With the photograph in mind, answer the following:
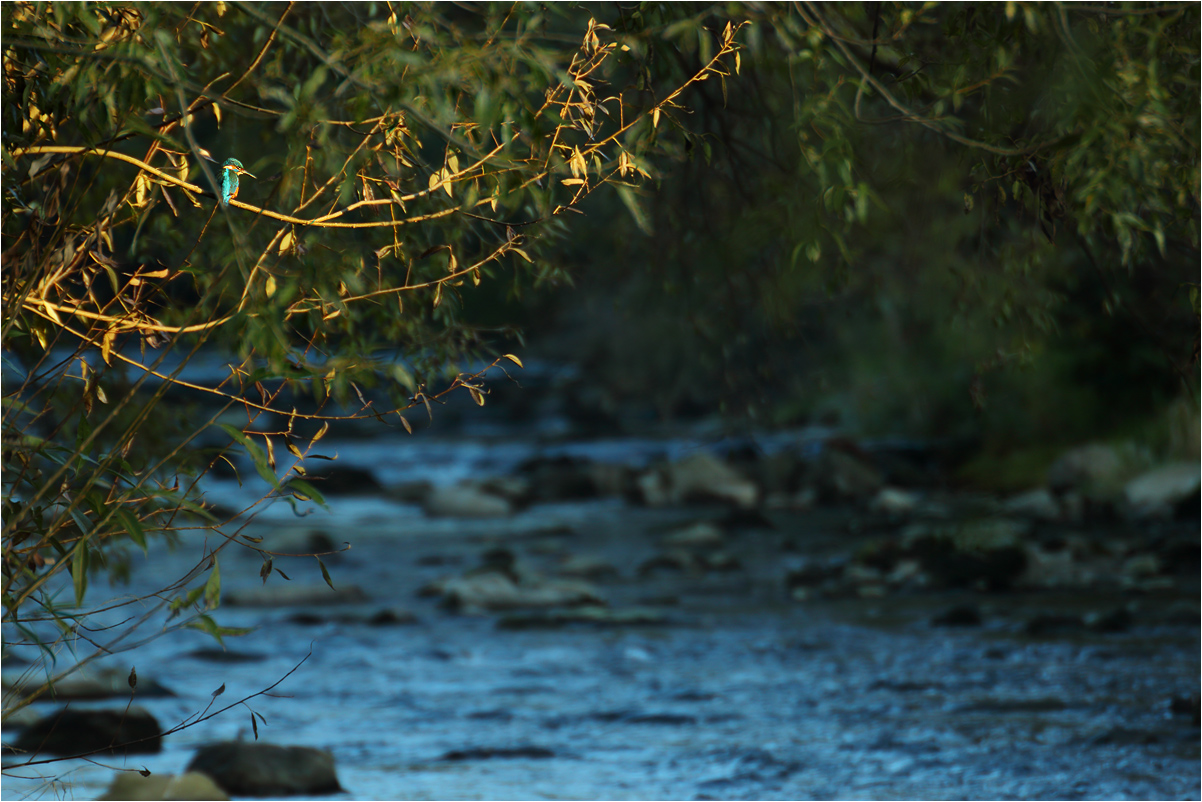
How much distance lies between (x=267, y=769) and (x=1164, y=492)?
9.95m

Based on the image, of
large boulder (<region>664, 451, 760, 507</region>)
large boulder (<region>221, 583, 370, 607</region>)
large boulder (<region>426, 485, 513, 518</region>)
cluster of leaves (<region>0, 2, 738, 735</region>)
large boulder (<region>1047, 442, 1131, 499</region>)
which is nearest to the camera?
cluster of leaves (<region>0, 2, 738, 735</region>)

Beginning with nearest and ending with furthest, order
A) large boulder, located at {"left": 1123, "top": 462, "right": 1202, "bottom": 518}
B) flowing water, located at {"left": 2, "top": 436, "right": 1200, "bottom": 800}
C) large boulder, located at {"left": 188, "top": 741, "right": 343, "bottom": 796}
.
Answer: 1. large boulder, located at {"left": 188, "top": 741, "right": 343, "bottom": 796}
2. flowing water, located at {"left": 2, "top": 436, "right": 1200, "bottom": 800}
3. large boulder, located at {"left": 1123, "top": 462, "right": 1202, "bottom": 518}

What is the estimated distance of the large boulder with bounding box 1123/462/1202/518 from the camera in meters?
12.1

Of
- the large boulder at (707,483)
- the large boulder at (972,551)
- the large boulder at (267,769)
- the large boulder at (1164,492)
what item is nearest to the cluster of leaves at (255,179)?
the large boulder at (267,769)

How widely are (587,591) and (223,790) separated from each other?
4.85 m

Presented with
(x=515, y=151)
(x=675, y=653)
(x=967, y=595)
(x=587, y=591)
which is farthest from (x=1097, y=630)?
(x=515, y=151)

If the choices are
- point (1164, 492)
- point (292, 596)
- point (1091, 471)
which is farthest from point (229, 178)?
point (1091, 471)

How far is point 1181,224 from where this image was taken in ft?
13.5

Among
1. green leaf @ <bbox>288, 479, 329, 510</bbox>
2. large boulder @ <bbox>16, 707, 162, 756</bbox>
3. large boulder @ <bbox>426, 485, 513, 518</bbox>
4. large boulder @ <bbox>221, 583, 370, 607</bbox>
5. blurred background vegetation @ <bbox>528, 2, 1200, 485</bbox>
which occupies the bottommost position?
large boulder @ <bbox>426, 485, 513, 518</bbox>

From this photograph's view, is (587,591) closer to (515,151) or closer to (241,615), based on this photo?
(241,615)

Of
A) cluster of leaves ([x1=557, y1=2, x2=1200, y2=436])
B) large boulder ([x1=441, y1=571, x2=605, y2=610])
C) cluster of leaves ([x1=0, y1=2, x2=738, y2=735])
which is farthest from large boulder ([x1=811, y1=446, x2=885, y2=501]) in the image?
cluster of leaves ([x1=0, y1=2, x2=738, y2=735])

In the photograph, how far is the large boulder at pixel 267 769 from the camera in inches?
213

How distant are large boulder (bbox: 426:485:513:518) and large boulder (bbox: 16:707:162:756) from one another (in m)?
8.37

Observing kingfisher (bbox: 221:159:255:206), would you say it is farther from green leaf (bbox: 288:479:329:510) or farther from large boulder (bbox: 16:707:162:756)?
large boulder (bbox: 16:707:162:756)
